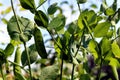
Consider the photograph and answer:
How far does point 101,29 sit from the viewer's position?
104 centimetres

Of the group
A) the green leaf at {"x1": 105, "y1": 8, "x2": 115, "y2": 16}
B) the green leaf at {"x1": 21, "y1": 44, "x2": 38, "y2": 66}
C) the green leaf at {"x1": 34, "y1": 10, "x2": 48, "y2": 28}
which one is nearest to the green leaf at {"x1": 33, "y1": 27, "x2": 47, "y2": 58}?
the green leaf at {"x1": 34, "y1": 10, "x2": 48, "y2": 28}

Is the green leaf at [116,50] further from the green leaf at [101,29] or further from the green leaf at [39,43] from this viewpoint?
the green leaf at [39,43]

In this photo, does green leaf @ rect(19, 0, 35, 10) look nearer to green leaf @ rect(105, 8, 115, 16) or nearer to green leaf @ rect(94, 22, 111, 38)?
green leaf @ rect(94, 22, 111, 38)

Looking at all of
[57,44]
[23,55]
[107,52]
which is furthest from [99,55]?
[23,55]

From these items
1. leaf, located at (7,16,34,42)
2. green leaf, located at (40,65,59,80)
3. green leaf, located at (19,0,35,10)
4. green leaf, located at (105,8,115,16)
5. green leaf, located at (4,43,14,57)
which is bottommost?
green leaf, located at (40,65,59,80)

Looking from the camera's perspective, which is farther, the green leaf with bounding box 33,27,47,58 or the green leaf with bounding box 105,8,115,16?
the green leaf with bounding box 105,8,115,16

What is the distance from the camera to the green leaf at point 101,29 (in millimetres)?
1030

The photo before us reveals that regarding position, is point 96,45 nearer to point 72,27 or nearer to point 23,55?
point 72,27

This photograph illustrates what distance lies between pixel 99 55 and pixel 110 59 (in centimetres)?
4

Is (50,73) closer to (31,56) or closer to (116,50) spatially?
(31,56)

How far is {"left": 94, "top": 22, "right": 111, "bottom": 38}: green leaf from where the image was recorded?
1.03m

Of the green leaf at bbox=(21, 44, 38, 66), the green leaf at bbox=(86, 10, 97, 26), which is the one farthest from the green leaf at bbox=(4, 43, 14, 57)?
the green leaf at bbox=(86, 10, 97, 26)

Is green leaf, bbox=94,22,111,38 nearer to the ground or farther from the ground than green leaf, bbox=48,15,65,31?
nearer to the ground

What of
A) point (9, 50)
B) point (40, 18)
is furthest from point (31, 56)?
point (40, 18)
